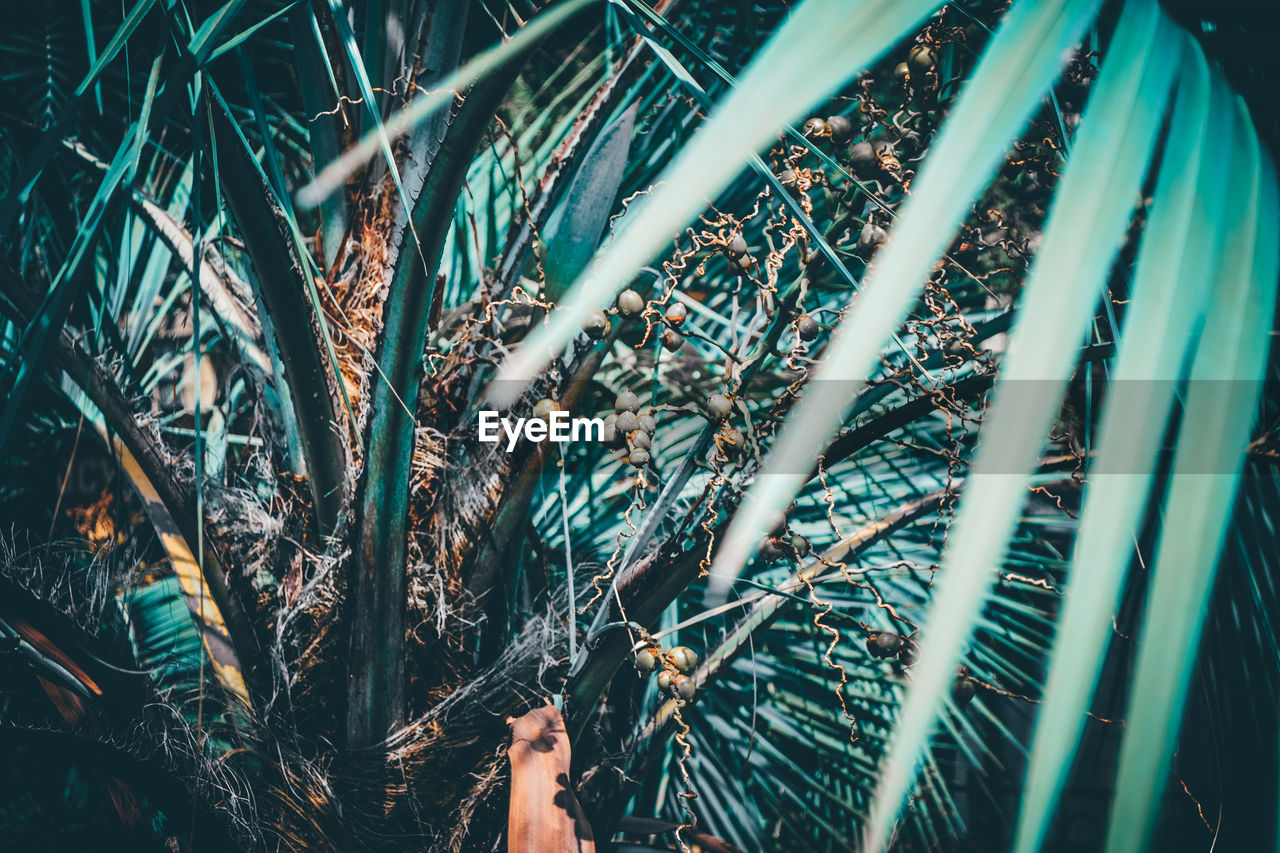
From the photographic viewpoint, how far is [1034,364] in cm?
14

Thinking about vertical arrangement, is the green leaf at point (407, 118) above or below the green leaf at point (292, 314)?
above

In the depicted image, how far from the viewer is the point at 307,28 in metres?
0.63

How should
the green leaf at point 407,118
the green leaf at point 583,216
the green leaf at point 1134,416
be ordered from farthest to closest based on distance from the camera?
the green leaf at point 583,216
the green leaf at point 407,118
the green leaf at point 1134,416

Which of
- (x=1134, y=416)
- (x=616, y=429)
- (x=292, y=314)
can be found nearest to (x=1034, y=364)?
(x=1134, y=416)

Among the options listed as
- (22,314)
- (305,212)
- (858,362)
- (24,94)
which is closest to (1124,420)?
(858,362)

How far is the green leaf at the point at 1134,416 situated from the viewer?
13 cm

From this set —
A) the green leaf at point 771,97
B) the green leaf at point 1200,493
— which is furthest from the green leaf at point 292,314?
the green leaf at point 1200,493

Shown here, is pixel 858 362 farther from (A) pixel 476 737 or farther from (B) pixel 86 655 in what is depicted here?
(B) pixel 86 655

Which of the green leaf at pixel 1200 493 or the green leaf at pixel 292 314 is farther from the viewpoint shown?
the green leaf at pixel 292 314

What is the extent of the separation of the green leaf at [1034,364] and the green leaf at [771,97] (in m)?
0.03

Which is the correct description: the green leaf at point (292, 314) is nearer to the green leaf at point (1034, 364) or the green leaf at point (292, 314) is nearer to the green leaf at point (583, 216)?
the green leaf at point (583, 216)

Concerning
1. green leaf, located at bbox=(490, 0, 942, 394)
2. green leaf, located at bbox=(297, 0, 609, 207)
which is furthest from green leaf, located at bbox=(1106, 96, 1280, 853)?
green leaf, located at bbox=(297, 0, 609, 207)

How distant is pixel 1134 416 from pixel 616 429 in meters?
0.38

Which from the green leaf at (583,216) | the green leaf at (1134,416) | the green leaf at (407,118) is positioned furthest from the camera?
the green leaf at (583,216)
